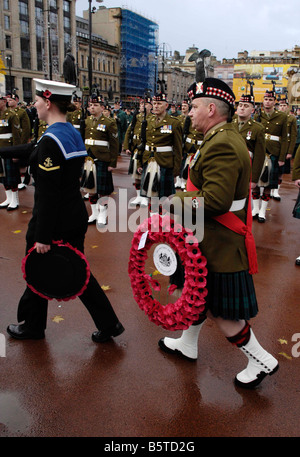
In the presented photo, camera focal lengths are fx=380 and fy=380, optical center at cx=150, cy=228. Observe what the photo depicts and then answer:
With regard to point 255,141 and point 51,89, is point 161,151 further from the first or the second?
point 51,89

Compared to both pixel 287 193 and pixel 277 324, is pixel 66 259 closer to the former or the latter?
pixel 277 324

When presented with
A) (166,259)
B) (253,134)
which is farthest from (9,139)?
(166,259)

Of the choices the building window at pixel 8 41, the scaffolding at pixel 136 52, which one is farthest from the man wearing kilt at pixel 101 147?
the scaffolding at pixel 136 52

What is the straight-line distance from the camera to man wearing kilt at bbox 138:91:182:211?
19.5 feet

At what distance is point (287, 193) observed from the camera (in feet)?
30.5

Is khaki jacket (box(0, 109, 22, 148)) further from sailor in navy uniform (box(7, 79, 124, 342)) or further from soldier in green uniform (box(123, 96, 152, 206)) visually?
sailor in navy uniform (box(7, 79, 124, 342))

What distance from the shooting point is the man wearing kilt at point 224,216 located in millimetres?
2215

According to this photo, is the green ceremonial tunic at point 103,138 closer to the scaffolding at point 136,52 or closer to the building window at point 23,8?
the building window at point 23,8

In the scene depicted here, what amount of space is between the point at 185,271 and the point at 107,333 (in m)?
1.08

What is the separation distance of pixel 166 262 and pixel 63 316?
144 cm

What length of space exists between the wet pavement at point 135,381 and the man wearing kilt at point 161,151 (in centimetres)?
250

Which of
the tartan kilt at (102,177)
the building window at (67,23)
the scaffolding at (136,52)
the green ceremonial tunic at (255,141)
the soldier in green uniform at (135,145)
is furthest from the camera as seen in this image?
the scaffolding at (136,52)

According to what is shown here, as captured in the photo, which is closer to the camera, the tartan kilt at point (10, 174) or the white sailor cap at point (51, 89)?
the white sailor cap at point (51, 89)

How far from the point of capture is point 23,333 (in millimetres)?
3152
